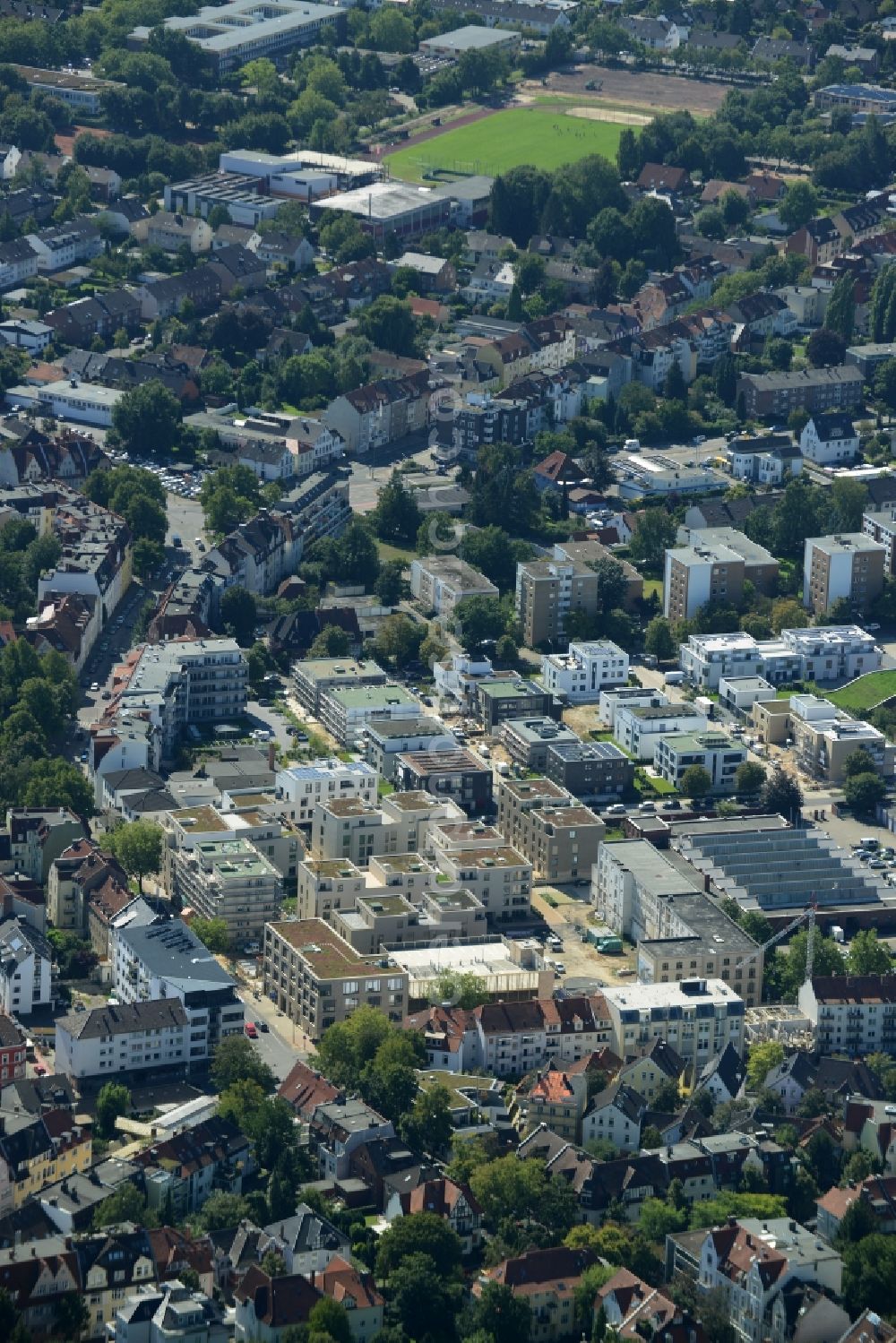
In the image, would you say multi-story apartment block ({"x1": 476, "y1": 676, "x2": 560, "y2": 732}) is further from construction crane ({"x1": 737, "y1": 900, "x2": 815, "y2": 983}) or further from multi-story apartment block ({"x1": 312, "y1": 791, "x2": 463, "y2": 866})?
construction crane ({"x1": 737, "y1": 900, "x2": 815, "y2": 983})

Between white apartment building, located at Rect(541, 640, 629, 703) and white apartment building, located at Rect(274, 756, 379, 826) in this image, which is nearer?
white apartment building, located at Rect(274, 756, 379, 826)

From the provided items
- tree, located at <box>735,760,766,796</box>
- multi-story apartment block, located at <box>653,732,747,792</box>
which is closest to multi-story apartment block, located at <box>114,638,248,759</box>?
multi-story apartment block, located at <box>653,732,747,792</box>

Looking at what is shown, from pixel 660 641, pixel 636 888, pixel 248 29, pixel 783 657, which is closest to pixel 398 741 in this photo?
pixel 636 888

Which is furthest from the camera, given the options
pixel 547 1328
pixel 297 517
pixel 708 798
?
pixel 297 517

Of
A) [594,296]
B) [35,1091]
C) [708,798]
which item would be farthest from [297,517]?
[35,1091]

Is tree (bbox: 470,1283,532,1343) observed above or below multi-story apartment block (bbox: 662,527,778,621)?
above

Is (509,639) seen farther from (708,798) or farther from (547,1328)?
(547,1328)

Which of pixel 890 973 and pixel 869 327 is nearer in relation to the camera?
pixel 890 973
